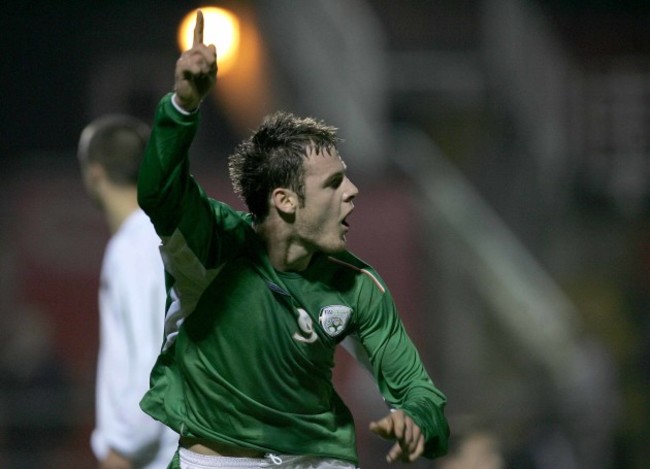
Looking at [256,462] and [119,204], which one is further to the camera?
[119,204]

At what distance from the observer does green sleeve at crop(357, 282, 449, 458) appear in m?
3.92

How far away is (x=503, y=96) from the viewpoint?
543 inches

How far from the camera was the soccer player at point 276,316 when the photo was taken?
3.95 metres

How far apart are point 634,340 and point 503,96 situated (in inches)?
125

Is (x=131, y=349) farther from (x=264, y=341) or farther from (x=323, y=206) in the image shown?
(x=323, y=206)

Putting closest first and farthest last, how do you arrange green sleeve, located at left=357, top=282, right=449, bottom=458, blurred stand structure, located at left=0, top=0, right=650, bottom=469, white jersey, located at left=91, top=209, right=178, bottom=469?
green sleeve, located at left=357, top=282, right=449, bottom=458 → white jersey, located at left=91, top=209, right=178, bottom=469 → blurred stand structure, located at left=0, top=0, right=650, bottom=469

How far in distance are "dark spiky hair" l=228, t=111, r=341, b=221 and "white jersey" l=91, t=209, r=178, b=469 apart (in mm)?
1295

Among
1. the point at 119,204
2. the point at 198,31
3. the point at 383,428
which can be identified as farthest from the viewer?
the point at 119,204

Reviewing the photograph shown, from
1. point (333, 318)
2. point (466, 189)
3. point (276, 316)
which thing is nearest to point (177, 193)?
point (276, 316)

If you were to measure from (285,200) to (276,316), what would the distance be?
337mm

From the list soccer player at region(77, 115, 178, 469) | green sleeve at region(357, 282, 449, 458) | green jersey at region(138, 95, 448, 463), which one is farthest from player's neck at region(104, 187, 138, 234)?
green sleeve at region(357, 282, 449, 458)

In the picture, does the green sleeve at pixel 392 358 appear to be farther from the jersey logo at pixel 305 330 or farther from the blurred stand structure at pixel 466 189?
the blurred stand structure at pixel 466 189

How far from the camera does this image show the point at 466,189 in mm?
12523

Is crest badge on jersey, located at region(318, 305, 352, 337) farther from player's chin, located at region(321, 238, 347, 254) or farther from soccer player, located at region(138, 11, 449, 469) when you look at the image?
player's chin, located at region(321, 238, 347, 254)
